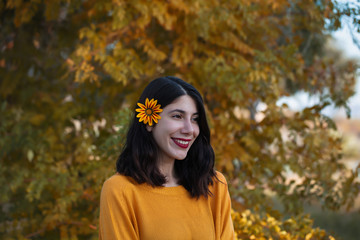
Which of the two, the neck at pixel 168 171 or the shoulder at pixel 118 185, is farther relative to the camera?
the neck at pixel 168 171

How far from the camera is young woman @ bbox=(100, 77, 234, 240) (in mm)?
1858

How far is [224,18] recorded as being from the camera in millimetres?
3600

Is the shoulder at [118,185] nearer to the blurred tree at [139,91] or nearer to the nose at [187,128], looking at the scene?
the nose at [187,128]

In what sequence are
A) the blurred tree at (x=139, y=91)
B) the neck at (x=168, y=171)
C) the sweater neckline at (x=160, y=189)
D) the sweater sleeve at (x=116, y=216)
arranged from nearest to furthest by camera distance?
the sweater sleeve at (x=116, y=216) → the sweater neckline at (x=160, y=189) → the neck at (x=168, y=171) → the blurred tree at (x=139, y=91)

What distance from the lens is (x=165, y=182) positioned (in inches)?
79.0

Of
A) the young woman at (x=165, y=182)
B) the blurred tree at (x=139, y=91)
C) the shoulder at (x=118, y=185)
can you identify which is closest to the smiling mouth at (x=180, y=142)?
the young woman at (x=165, y=182)

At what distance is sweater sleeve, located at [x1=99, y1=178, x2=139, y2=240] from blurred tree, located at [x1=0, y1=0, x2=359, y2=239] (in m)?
1.26

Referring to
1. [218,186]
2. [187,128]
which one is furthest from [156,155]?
[218,186]

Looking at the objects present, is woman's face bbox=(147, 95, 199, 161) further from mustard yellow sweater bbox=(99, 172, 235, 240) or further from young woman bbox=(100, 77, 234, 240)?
mustard yellow sweater bbox=(99, 172, 235, 240)

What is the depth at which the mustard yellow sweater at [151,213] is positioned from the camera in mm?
1832

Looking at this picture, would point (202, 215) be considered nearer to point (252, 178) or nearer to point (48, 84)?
point (252, 178)

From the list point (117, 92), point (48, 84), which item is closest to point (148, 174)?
point (117, 92)

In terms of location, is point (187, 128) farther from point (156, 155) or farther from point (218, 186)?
point (218, 186)

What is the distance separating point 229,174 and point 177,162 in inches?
75.7
